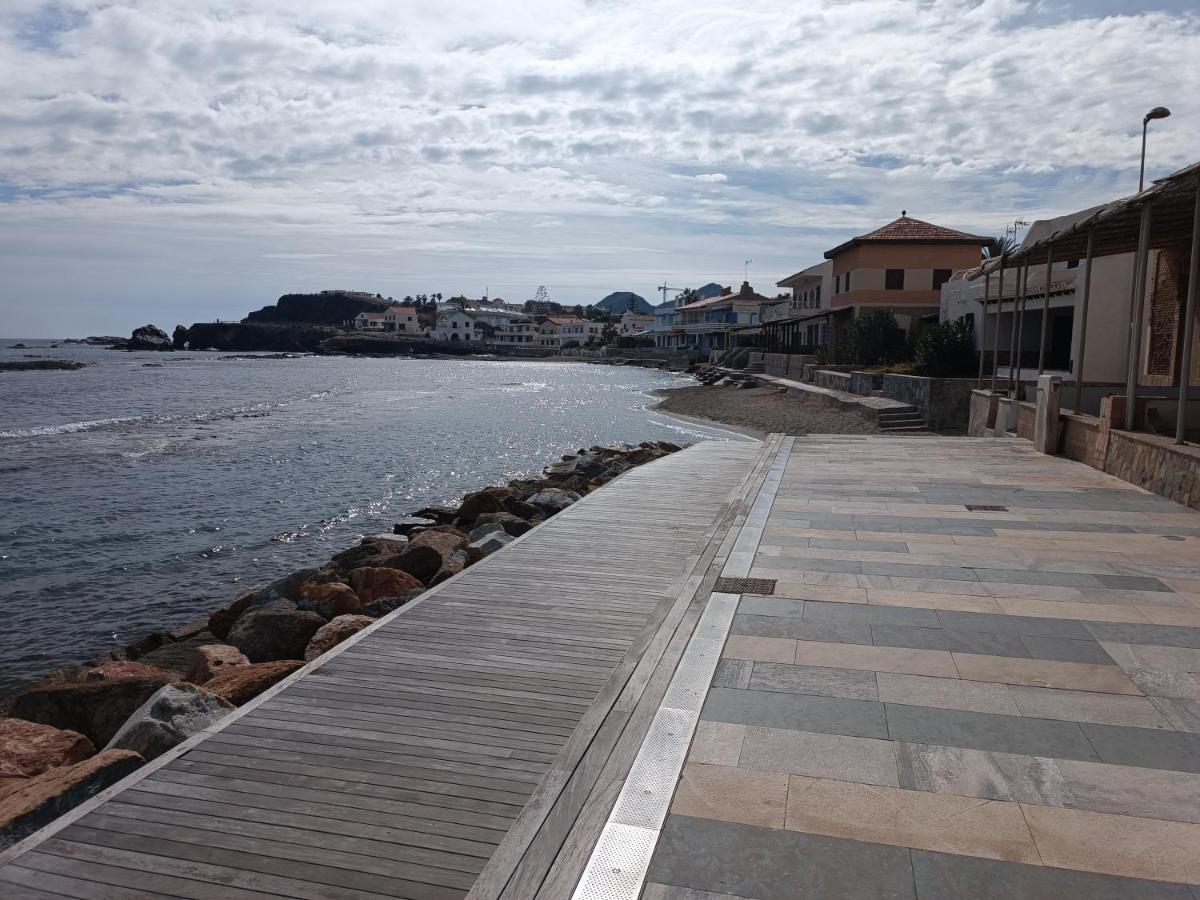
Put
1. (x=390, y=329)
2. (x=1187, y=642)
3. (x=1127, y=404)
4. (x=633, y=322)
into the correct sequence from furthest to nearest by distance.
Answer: (x=390, y=329) < (x=633, y=322) < (x=1127, y=404) < (x=1187, y=642)

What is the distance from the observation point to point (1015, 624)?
629cm

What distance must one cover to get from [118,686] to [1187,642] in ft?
26.1

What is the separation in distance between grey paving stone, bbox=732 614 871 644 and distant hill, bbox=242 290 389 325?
18788 cm

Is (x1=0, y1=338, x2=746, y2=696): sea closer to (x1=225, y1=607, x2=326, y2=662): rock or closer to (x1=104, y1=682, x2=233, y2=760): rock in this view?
(x1=225, y1=607, x2=326, y2=662): rock

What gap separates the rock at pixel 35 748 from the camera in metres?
5.88

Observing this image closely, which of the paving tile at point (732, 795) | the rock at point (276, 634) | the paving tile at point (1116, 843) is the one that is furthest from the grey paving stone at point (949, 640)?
the rock at point (276, 634)

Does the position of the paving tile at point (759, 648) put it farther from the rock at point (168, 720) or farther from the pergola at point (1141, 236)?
the pergola at point (1141, 236)

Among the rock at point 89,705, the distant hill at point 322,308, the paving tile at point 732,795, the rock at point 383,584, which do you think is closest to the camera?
the paving tile at point 732,795

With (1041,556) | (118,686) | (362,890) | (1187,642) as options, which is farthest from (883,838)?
(118,686)

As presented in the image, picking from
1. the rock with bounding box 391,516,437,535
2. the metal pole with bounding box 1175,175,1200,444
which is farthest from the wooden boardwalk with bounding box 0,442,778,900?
the rock with bounding box 391,516,437,535

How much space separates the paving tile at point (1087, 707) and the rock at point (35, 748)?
6223 millimetres

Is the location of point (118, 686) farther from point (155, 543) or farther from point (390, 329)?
point (390, 329)

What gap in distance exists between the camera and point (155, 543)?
17.0 meters

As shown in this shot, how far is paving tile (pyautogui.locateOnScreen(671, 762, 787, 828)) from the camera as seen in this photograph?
3.87m
